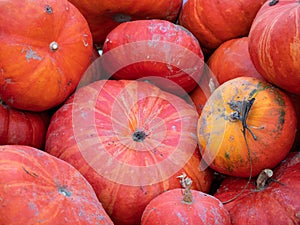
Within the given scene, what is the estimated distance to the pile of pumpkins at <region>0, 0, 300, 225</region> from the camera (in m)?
1.71

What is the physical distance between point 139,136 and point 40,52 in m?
0.61

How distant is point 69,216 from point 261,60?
1.06 meters

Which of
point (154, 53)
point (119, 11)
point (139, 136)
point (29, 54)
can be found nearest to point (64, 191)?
point (139, 136)

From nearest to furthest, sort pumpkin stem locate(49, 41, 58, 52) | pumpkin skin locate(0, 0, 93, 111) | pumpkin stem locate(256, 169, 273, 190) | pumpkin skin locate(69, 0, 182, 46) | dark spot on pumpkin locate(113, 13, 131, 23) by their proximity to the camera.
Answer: pumpkin stem locate(256, 169, 273, 190) < pumpkin skin locate(0, 0, 93, 111) < pumpkin stem locate(49, 41, 58, 52) < pumpkin skin locate(69, 0, 182, 46) < dark spot on pumpkin locate(113, 13, 131, 23)

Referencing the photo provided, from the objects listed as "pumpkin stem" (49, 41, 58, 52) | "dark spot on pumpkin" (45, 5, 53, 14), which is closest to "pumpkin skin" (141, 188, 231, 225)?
"pumpkin stem" (49, 41, 58, 52)

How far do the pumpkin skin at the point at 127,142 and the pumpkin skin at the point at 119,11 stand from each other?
424mm

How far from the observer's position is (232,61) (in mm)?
2395

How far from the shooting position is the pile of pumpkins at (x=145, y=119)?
171cm

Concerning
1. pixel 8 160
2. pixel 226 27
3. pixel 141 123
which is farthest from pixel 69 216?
pixel 226 27

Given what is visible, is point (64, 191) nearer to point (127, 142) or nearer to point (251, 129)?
point (127, 142)

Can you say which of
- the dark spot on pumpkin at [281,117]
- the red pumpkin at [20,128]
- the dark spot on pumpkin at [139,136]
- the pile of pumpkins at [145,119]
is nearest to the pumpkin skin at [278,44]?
the pile of pumpkins at [145,119]

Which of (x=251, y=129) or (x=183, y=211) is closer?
(x=183, y=211)

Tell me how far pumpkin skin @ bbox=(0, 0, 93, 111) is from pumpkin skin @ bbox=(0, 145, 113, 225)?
432 millimetres

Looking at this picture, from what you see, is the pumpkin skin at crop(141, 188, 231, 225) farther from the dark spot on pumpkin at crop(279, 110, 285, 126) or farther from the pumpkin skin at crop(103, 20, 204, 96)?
the pumpkin skin at crop(103, 20, 204, 96)
